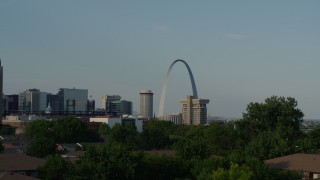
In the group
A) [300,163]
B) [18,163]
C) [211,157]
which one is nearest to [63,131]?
[18,163]

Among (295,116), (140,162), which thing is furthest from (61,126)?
(140,162)

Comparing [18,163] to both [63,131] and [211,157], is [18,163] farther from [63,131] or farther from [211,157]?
[63,131]

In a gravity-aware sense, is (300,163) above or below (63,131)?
below

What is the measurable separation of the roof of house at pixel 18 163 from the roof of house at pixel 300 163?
61.5ft

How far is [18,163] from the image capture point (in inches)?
1665

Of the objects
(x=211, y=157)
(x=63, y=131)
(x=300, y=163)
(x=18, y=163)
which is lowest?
(x=300, y=163)

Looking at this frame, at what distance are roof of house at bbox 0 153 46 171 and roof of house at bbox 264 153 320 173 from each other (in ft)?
61.5

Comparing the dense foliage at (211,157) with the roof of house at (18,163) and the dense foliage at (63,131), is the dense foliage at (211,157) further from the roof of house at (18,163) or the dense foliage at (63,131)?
the dense foliage at (63,131)

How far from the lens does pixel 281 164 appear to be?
45.0 m

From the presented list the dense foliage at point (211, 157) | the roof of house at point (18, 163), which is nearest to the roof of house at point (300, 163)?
the dense foliage at point (211, 157)

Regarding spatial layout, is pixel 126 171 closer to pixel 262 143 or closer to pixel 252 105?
pixel 262 143

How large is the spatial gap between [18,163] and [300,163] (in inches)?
881

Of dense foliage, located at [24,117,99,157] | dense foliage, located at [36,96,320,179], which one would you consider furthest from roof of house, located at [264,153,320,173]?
dense foliage, located at [24,117,99,157]

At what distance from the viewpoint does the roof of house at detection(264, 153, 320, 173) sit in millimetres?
42625
